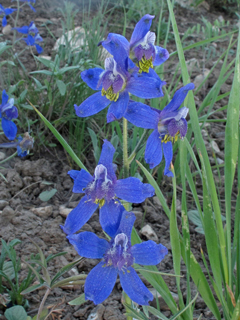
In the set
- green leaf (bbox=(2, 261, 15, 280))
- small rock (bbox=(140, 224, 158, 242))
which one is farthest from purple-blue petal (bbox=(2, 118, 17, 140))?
small rock (bbox=(140, 224, 158, 242))

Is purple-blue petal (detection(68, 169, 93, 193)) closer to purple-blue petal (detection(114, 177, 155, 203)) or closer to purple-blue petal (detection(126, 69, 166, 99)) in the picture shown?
purple-blue petal (detection(114, 177, 155, 203))

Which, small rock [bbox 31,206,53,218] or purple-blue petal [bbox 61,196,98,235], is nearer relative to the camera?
purple-blue petal [bbox 61,196,98,235]

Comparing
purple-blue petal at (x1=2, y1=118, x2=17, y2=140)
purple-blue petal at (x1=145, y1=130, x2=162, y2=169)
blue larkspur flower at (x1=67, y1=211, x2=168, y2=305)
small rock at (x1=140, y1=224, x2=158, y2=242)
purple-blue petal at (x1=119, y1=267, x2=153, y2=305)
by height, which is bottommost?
small rock at (x1=140, y1=224, x2=158, y2=242)

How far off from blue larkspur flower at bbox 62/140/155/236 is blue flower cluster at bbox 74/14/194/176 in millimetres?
114

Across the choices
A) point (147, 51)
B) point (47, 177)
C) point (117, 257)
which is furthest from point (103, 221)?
point (47, 177)

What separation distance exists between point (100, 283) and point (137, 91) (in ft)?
1.88

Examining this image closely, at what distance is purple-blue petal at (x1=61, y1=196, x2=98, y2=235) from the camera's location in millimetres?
984

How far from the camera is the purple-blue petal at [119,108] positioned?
3.24ft

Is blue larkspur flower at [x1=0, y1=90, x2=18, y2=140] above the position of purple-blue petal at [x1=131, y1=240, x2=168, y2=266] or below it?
below

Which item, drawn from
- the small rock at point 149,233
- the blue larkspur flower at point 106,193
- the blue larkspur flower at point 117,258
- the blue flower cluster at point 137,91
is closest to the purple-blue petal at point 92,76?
the blue flower cluster at point 137,91

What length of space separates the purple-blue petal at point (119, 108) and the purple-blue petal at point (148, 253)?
1.25 feet

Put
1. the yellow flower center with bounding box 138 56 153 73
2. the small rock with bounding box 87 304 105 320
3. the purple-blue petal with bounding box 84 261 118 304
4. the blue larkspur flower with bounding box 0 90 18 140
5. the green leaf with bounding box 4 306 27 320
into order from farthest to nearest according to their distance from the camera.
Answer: the blue larkspur flower with bounding box 0 90 18 140 → the small rock with bounding box 87 304 105 320 → the green leaf with bounding box 4 306 27 320 → the yellow flower center with bounding box 138 56 153 73 → the purple-blue petal with bounding box 84 261 118 304

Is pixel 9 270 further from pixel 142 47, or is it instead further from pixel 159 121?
pixel 142 47

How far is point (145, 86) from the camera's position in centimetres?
102
